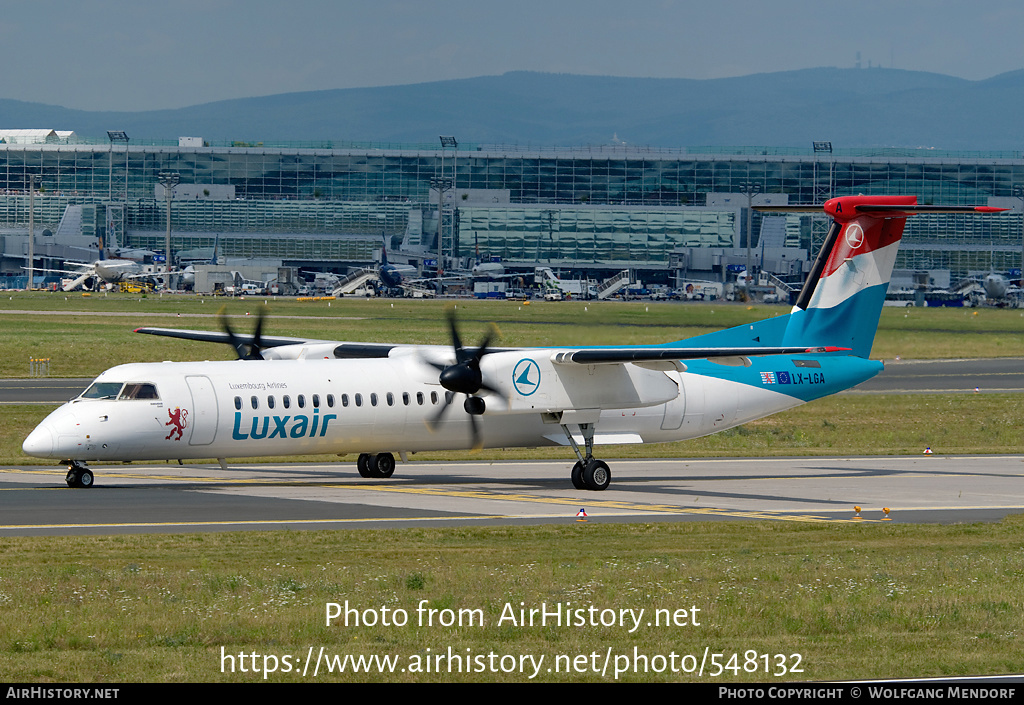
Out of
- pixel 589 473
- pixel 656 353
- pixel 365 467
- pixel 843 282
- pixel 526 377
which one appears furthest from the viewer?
pixel 843 282

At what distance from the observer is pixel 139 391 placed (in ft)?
96.5

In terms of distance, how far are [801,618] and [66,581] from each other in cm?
1014

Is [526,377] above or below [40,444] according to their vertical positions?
above

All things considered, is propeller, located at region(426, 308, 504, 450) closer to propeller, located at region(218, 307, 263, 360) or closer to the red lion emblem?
the red lion emblem

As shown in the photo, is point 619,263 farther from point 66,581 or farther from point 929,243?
point 66,581

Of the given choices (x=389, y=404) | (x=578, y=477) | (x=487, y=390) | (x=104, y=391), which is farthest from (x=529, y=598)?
(x=104, y=391)

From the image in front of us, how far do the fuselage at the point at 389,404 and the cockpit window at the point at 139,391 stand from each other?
0.11 ft

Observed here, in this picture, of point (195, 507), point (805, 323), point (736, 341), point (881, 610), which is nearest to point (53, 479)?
point (195, 507)

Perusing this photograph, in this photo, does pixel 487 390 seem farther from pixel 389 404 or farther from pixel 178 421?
pixel 178 421

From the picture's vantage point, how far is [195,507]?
2752 cm

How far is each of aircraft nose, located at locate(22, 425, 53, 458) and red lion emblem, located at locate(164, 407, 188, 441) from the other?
2.50 m

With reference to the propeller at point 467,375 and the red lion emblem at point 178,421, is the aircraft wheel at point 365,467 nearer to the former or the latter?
the propeller at point 467,375

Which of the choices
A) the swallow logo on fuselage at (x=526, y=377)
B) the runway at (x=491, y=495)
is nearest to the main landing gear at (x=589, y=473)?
the runway at (x=491, y=495)

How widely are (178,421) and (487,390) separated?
727cm
